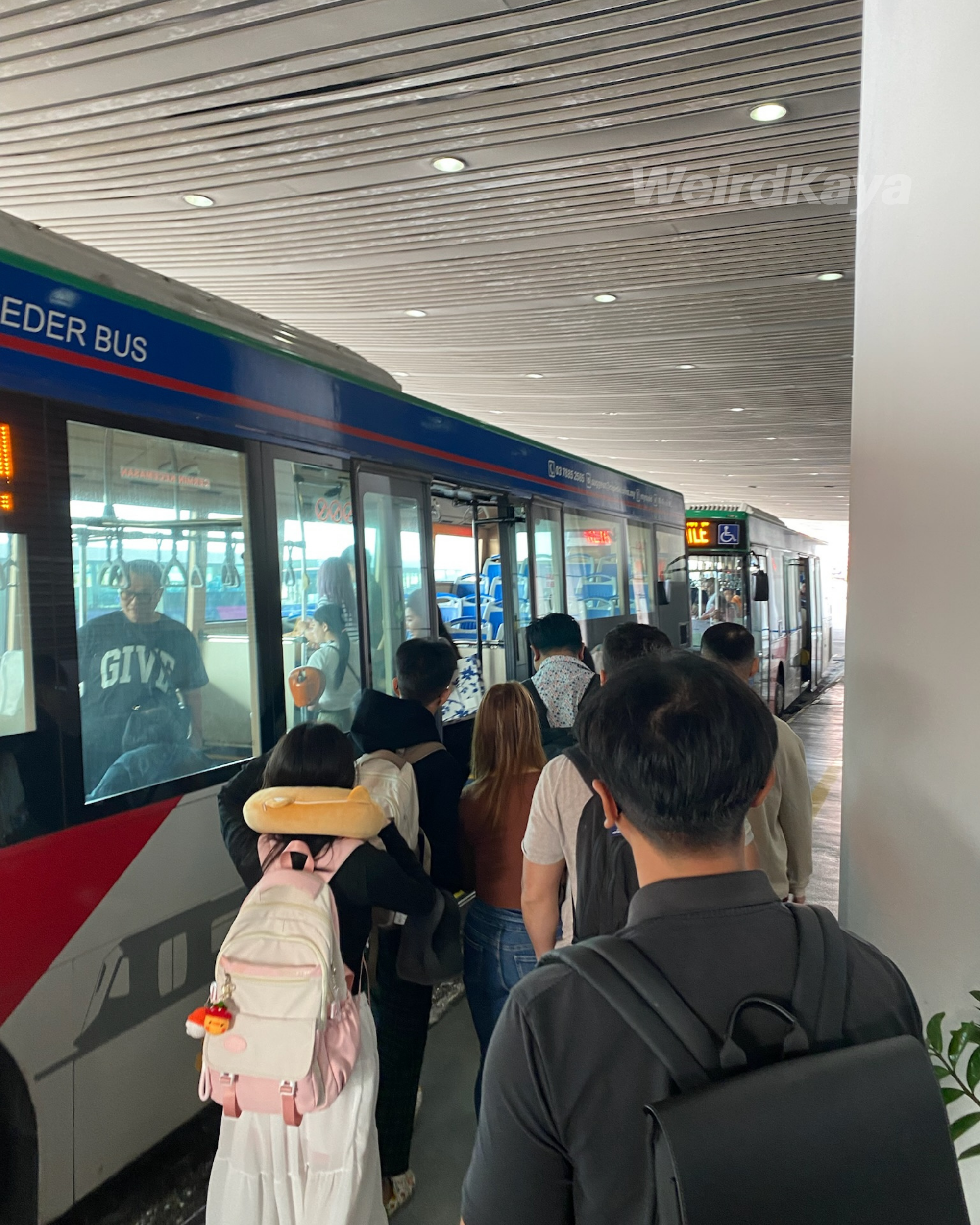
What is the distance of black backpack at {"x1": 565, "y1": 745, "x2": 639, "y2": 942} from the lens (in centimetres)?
230

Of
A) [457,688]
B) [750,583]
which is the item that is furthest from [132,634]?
[750,583]

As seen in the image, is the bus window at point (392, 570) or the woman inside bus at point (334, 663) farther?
the bus window at point (392, 570)

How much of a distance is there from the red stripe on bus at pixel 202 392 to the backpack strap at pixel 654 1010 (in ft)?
8.44

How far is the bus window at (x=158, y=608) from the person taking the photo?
300cm

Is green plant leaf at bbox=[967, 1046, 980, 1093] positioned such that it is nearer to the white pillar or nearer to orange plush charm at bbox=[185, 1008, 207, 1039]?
the white pillar

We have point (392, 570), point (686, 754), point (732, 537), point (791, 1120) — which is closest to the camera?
point (791, 1120)

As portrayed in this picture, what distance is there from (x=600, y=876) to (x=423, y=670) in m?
1.32

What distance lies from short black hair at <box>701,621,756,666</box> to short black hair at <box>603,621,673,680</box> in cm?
39

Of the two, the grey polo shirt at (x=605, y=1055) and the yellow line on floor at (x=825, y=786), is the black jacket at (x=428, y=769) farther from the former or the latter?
the yellow line on floor at (x=825, y=786)

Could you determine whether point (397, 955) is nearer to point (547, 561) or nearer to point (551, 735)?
point (551, 735)

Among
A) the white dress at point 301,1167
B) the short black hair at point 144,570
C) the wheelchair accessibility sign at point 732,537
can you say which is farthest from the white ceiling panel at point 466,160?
the white dress at point 301,1167

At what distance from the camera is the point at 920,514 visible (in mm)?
2469

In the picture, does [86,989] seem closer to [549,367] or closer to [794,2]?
[794,2]

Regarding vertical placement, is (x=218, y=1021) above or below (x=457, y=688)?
below
